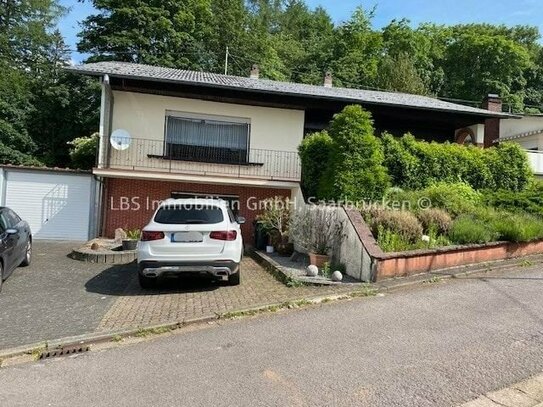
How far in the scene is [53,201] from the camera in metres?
14.5

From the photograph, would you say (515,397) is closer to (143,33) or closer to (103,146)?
(103,146)

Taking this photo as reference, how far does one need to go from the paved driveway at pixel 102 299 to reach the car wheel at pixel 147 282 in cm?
13

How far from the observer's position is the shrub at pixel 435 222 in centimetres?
929

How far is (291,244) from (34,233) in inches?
355

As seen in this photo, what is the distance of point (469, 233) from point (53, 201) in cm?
1267

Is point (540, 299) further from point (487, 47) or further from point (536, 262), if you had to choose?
point (487, 47)

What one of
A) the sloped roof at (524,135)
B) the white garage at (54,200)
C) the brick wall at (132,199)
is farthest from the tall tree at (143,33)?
the sloped roof at (524,135)

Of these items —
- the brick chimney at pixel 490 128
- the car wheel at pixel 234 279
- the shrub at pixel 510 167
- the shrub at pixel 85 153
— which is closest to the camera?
the car wheel at pixel 234 279

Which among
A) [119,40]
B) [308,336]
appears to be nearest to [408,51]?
[119,40]

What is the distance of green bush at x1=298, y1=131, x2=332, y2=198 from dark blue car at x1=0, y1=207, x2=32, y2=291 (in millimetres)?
7150

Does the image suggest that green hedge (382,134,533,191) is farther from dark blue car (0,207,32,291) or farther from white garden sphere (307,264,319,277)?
dark blue car (0,207,32,291)

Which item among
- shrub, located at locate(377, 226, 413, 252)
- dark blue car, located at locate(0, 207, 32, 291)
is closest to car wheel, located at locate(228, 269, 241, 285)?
shrub, located at locate(377, 226, 413, 252)

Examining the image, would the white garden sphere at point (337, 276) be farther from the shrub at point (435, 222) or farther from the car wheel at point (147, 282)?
the car wheel at point (147, 282)

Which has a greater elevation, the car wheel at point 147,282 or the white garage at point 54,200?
the white garage at point 54,200
